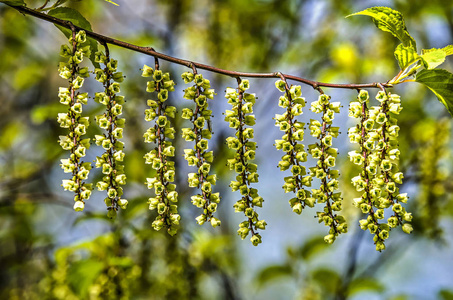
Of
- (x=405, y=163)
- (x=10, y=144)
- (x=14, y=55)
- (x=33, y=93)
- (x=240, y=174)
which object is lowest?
(x=240, y=174)

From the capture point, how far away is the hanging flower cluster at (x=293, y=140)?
1.00 m

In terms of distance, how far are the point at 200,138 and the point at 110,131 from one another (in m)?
0.21

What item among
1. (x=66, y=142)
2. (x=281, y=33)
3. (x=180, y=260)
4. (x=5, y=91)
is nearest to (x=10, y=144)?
(x=5, y=91)

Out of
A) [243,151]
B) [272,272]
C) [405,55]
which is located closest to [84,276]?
[243,151]

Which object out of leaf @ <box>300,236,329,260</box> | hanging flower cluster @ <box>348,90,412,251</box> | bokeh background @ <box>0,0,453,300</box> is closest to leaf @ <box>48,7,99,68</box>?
hanging flower cluster @ <box>348,90,412,251</box>

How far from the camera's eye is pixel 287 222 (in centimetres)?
823

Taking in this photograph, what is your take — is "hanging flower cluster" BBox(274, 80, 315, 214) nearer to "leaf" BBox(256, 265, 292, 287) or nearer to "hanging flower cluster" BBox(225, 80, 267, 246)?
"hanging flower cluster" BBox(225, 80, 267, 246)

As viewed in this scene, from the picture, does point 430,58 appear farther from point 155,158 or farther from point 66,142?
point 66,142

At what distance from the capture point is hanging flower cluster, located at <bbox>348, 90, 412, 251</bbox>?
989mm

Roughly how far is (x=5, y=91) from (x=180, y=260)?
3.12 m

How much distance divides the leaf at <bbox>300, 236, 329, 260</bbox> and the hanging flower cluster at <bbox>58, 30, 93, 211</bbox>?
1.79 metres

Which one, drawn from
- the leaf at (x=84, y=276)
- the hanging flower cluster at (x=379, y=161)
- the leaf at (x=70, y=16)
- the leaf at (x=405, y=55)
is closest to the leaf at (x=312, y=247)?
the leaf at (x=84, y=276)

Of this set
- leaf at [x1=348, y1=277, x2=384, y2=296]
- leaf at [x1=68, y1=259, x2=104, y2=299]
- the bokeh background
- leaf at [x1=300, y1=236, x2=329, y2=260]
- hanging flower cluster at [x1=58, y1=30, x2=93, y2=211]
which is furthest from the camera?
leaf at [x1=300, y1=236, x2=329, y2=260]

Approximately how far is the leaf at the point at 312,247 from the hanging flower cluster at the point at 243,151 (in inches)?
62.6
